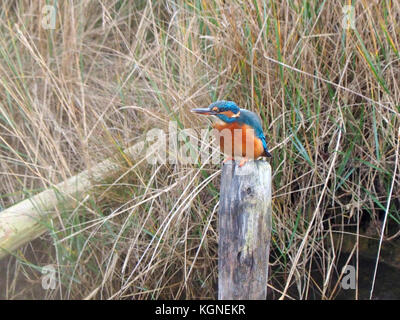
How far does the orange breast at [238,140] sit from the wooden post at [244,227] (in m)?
0.11

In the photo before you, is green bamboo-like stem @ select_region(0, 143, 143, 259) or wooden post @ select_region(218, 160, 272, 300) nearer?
wooden post @ select_region(218, 160, 272, 300)

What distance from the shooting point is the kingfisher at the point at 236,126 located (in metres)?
2.14

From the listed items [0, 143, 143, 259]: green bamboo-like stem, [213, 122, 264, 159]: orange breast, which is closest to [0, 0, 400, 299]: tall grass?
[0, 143, 143, 259]: green bamboo-like stem

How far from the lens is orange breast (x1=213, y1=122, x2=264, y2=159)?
2164 mm

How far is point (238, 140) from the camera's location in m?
2.17

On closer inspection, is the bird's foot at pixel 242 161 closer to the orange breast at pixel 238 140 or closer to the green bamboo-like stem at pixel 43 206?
the orange breast at pixel 238 140

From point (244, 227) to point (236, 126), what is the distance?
418mm

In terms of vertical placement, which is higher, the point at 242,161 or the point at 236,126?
the point at 236,126

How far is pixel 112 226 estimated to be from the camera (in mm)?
3033

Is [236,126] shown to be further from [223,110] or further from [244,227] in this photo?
[244,227]

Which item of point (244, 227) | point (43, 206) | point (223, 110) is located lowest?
point (244, 227)

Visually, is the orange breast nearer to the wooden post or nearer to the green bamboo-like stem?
the wooden post

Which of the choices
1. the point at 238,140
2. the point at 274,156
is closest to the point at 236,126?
the point at 238,140
